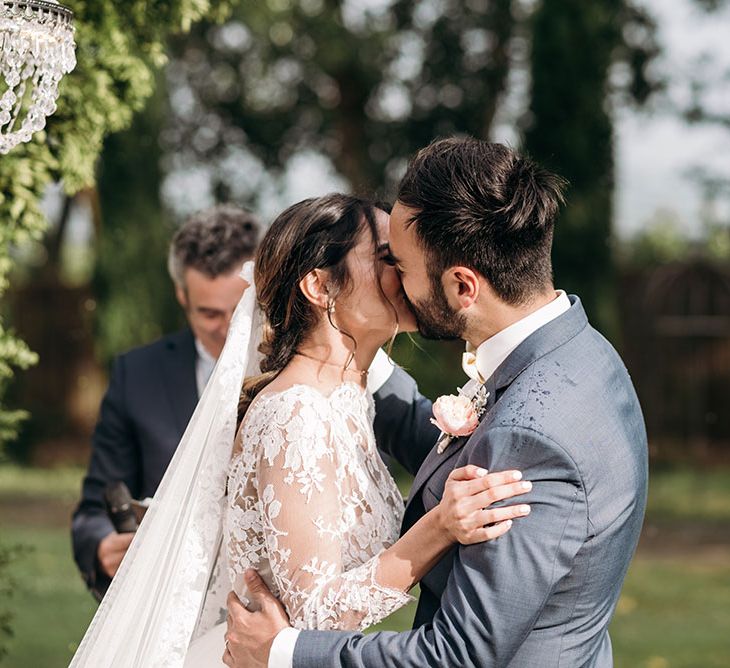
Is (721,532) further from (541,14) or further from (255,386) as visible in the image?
(255,386)

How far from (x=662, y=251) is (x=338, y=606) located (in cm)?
1803

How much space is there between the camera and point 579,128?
1126 cm

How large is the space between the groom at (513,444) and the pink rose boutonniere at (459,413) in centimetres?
4

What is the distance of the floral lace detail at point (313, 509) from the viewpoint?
100.0 inches

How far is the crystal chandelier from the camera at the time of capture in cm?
269

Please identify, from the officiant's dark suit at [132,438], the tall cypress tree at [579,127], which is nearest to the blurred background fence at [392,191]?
the tall cypress tree at [579,127]

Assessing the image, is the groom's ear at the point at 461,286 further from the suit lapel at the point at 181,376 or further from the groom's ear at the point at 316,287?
the suit lapel at the point at 181,376

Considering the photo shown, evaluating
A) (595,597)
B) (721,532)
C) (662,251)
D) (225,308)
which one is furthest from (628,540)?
(662,251)

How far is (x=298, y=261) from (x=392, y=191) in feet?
41.2

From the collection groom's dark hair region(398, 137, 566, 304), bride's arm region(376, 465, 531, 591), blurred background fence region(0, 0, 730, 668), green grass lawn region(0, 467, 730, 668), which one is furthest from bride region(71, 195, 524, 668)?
blurred background fence region(0, 0, 730, 668)

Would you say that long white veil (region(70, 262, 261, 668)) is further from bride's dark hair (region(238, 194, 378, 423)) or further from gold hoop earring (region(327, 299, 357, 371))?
gold hoop earring (region(327, 299, 357, 371))

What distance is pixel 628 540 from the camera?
7.91 ft

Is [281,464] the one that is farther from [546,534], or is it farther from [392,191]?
[392,191]

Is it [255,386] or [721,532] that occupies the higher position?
[255,386]
